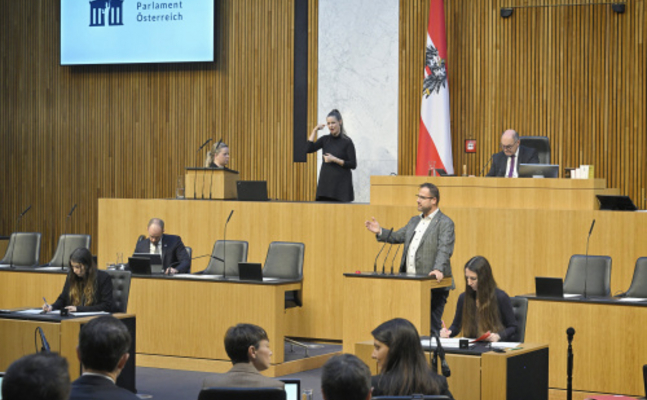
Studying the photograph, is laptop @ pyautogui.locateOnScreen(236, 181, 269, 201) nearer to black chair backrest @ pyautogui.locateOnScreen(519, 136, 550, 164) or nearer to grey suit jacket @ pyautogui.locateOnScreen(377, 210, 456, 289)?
grey suit jacket @ pyautogui.locateOnScreen(377, 210, 456, 289)

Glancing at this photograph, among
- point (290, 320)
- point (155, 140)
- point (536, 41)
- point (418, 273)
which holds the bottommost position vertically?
point (290, 320)

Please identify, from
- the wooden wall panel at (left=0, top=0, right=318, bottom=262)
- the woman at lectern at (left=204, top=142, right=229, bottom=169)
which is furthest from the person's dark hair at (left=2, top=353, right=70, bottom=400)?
the wooden wall panel at (left=0, top=0, right=318, bottom=262)

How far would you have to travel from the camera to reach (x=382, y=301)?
8.24 meters

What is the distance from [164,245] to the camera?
9.92 metres

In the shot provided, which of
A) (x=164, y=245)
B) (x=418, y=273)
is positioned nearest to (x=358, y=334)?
(x=418, y=273)

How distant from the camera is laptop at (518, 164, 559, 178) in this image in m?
9.71

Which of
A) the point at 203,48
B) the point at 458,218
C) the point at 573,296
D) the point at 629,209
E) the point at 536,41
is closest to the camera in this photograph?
the point at 573,296

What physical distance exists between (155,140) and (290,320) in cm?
482

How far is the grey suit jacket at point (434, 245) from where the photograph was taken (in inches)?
328

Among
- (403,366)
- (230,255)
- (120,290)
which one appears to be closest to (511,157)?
(230,255)

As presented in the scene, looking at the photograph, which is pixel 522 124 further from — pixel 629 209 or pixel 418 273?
pixel 418 273

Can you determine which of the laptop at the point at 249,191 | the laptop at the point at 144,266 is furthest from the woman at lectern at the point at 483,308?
the laptop at the point at 249,191

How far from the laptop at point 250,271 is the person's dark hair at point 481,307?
274 centimetres

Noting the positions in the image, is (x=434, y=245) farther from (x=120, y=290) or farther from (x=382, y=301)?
(x=120, y=290)
